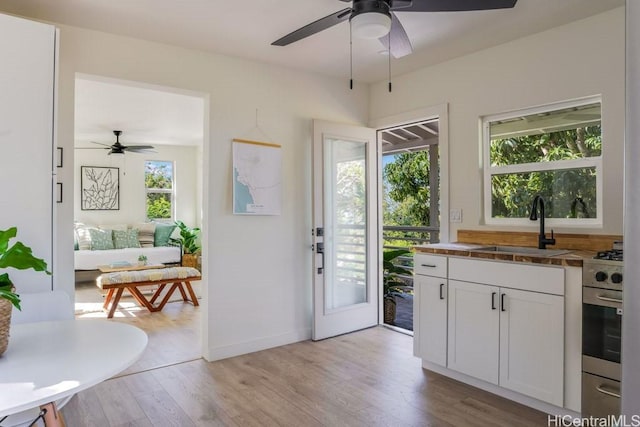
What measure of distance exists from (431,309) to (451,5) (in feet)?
6.37

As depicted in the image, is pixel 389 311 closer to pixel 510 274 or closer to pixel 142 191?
pixel 510 274

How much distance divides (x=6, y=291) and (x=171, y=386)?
5.49ft

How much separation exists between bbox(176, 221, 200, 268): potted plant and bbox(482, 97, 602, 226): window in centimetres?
576

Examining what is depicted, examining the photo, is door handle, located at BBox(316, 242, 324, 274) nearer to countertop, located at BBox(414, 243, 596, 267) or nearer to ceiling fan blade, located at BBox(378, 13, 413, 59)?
countertop, located at BBox(414, 243, 596, 267)

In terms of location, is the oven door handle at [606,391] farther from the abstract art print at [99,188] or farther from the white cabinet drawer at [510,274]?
the abstract art print at [99,188]

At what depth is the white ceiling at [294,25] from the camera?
2.54 metres

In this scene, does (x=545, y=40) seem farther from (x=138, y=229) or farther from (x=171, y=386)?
(x=138, y=229)

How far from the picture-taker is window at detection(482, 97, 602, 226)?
281 centimetres

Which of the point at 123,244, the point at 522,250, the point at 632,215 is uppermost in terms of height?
the point at 632,215

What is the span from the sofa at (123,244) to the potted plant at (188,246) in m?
0.15

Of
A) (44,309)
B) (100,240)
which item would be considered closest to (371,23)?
(44,309)

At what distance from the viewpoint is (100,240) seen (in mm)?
6949

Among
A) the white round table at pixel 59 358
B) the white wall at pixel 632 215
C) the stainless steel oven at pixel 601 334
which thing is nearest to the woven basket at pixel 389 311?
the stainless steel oven at pixel 601 334

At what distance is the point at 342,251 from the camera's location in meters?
4.06
